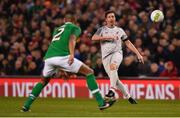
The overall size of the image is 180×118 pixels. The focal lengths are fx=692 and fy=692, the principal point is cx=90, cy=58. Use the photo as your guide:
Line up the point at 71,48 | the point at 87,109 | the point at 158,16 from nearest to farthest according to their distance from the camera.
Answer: the point at 71,48, the point at 87,109, the point at 158,16

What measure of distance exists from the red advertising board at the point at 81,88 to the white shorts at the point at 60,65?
20.2 ft

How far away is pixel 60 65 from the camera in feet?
48.9

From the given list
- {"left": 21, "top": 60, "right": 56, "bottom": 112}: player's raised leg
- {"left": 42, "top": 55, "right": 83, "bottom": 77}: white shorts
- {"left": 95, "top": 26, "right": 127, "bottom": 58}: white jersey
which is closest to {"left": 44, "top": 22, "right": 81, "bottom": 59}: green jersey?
{"left": 42, "top": 55, "right": 83, "bottom": 77}: white shorts

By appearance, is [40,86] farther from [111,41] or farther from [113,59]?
[111,41]

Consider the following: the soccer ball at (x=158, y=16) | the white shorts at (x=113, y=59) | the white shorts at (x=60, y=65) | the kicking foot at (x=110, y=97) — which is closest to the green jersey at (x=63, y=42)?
the white shorts at (x=60, y=65)

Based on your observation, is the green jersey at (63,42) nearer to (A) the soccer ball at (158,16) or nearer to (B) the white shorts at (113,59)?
(B) the white shorts at (113,59)

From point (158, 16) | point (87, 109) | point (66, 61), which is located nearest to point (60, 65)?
point (66, 61)

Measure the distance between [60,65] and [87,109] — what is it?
1618 mm

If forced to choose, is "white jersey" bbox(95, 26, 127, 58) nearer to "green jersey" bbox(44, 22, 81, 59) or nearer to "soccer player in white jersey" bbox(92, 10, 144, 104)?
"soccer player in white jersey" bbox(92, 10, 144, 104)

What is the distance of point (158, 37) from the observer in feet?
73.6

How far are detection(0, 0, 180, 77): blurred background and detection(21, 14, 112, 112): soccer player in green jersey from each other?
20.2ft

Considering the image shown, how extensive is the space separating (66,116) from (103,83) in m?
7.21

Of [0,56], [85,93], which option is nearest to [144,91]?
[85,93]

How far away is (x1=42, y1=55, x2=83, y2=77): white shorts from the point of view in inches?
582
